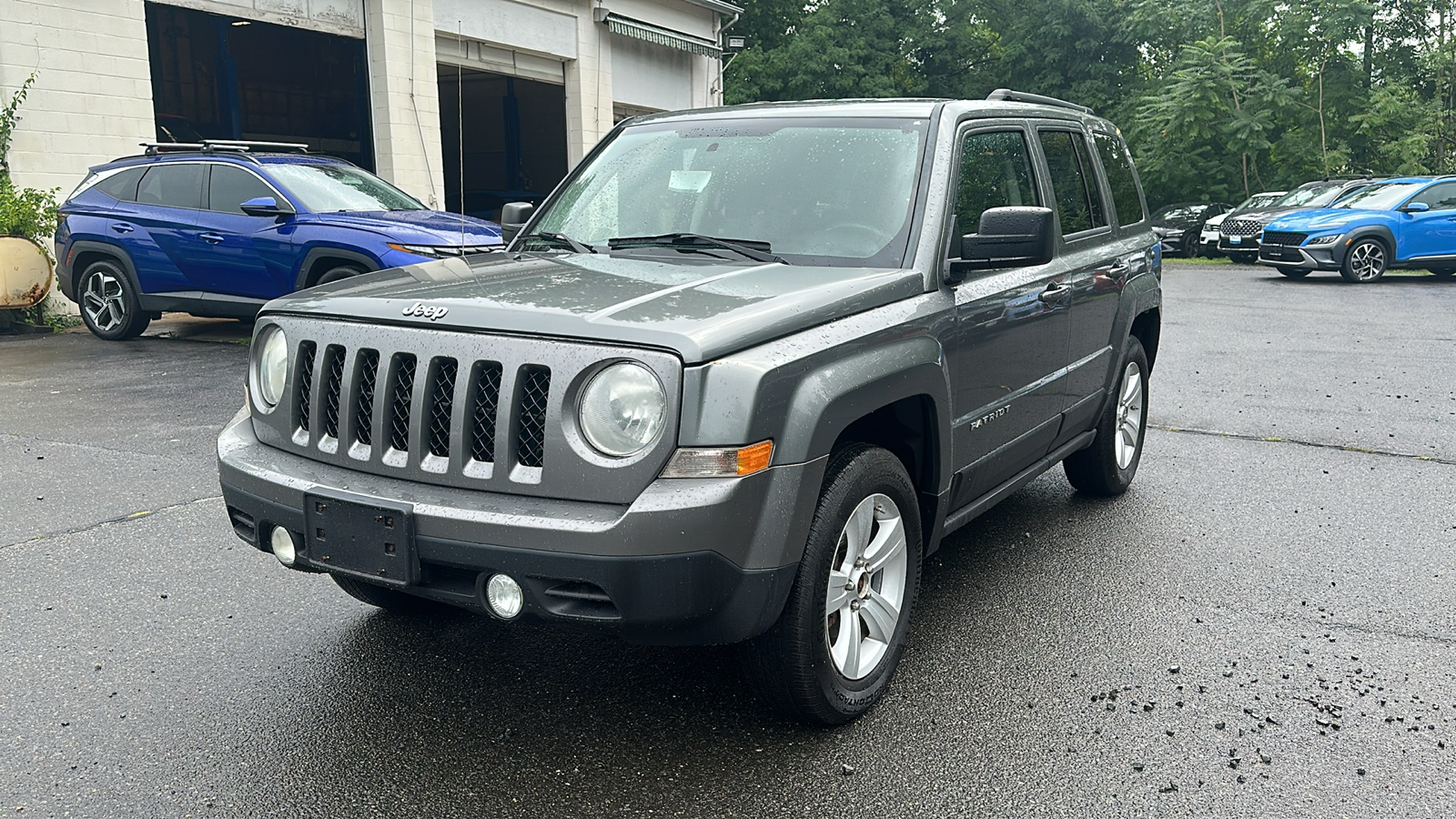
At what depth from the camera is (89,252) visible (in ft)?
38.8

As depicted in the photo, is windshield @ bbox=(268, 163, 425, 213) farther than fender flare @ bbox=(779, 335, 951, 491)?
Yes

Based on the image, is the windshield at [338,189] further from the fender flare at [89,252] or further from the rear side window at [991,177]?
the rear side window at [991,177]

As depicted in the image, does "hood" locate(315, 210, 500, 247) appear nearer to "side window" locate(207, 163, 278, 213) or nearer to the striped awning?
"side window" locate(207, 163, 278, 213)

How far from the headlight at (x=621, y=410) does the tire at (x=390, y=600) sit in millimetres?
1356

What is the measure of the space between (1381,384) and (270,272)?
9424 millimetres

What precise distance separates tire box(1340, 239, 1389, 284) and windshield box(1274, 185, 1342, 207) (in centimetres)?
142

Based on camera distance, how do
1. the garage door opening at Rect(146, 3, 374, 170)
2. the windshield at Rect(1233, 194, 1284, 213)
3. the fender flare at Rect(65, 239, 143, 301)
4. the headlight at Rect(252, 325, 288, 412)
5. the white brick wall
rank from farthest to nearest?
the windshield at Rect(1233, 194, 1284, 213) < the garage door opening at Rect(146, 3, 374, 170) < the white brick wall < the fender flare at Rect(65, 239, 143, 301) < the headlight at Rect(252, 325, 288, 412)

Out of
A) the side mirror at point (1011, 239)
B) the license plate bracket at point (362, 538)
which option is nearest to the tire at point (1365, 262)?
the side mirror at point (1011, 239)

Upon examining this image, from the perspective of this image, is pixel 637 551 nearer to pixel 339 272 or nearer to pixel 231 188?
pixel 339 272

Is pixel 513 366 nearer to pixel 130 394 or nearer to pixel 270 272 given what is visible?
pixel 130 394

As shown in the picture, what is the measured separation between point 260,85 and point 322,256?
60.3 feet

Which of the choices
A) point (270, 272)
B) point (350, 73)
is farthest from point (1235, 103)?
point (270, 272)

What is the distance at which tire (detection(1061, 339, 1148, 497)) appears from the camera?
574cm

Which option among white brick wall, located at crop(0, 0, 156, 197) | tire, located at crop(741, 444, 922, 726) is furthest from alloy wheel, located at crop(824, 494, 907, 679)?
white brick wall, located at crop(0, 0, 156, 197)
